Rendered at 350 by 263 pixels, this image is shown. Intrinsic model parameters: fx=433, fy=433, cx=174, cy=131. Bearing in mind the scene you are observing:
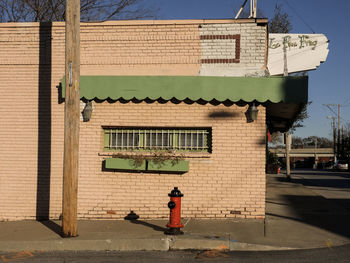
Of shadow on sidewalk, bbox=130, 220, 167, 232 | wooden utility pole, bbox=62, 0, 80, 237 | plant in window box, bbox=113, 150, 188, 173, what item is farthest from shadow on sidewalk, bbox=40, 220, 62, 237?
plant in window box, bbox=113, 150, 188, 173

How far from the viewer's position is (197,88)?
9.53 m

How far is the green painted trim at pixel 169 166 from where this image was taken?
9594 millimetres

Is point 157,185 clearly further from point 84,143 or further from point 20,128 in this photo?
Result: point 20,128

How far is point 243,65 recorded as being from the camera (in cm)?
984

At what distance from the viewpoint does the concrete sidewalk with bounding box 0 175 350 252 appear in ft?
24.8

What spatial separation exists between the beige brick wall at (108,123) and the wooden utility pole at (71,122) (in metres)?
1.96

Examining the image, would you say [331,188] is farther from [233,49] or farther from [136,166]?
[136,166]

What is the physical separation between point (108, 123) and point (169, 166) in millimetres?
1748

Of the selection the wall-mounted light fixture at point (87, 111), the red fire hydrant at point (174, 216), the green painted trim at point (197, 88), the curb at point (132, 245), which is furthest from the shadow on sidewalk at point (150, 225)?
the green painted trim at point (197, 88)

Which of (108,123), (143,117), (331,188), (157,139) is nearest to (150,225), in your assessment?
(157,139)

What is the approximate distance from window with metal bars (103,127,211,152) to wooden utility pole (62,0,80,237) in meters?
2.27

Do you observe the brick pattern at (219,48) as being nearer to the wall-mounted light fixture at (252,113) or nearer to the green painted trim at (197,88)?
the green painted trim at (197,88)

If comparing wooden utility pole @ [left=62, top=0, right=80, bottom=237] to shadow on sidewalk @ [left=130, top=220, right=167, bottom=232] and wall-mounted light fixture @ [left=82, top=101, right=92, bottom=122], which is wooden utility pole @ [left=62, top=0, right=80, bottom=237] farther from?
wall-mounted light fixture @ [left=82, top=101, right=92, bottom=122]

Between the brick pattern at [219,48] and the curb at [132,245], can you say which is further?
the brick pattern at [219,48]
